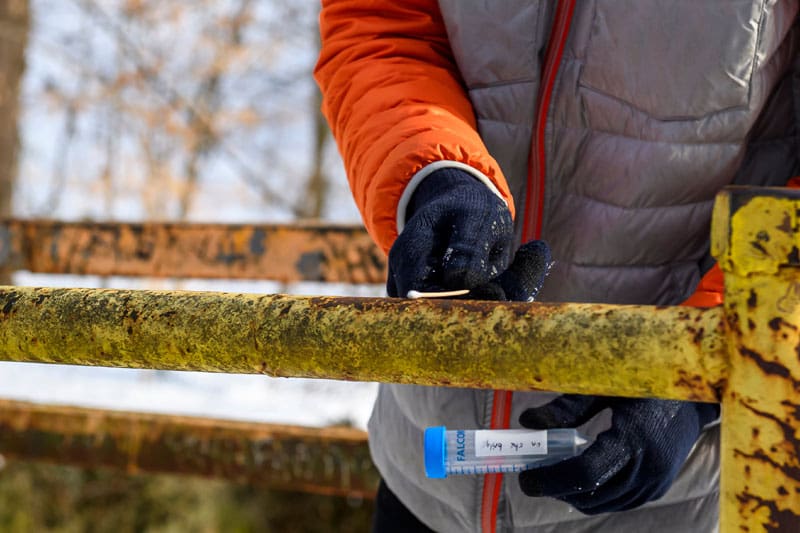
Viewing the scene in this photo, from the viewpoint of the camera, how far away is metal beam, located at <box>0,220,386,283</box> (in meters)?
2.72

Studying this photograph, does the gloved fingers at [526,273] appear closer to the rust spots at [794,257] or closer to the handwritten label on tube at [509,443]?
the handwritten label on tube at [509,443]

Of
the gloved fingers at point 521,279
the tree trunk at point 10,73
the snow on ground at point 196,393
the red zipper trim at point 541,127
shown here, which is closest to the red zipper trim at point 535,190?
the red zipper trim at point 541,127

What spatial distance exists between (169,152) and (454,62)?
8.99 metres

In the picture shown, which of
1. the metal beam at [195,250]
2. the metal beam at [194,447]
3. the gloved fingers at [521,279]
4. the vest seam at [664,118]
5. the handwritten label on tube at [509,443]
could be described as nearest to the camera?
the gloved fingers at [521,279]

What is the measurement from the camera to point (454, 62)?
1277 mm

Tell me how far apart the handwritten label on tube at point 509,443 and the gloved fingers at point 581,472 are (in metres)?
0.03

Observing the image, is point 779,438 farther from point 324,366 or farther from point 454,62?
point 454,62

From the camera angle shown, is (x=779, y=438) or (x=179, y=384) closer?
(x=779, y=438)

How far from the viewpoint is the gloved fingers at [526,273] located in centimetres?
91

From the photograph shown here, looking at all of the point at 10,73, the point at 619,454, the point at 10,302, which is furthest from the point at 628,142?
the point at 10,73

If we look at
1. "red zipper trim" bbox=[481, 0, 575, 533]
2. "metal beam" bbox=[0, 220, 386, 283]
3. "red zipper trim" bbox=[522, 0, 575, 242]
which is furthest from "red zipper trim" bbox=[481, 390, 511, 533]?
"metal beam" bbox=[0, 220, 386, 283]

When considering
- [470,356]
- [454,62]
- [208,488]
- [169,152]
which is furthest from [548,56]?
[169,152]

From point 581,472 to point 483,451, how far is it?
0.41ft

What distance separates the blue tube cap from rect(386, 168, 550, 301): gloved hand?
0.65ft
